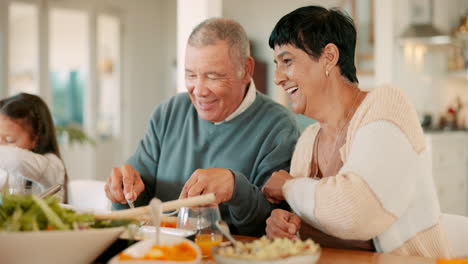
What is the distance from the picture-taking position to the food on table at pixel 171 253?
1020mm

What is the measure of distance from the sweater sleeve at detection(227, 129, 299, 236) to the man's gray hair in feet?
1.13

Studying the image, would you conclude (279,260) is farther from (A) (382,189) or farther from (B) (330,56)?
(B) (330,56)

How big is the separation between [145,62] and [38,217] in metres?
6.78

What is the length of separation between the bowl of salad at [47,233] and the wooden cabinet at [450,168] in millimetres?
4414

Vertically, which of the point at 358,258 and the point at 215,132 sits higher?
the point at 215,132

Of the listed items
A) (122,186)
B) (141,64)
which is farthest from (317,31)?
(141,64)

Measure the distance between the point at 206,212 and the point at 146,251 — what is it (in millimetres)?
237

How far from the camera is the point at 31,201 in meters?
1.10

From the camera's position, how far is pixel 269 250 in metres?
1.05

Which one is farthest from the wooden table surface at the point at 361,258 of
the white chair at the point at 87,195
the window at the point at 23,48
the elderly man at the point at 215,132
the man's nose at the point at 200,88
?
the window at the point at 23,48

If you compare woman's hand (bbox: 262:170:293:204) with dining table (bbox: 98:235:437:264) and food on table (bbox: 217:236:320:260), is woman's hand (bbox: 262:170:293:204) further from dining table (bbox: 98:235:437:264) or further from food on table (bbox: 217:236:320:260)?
food on table (bbox: 217:236:320:260)

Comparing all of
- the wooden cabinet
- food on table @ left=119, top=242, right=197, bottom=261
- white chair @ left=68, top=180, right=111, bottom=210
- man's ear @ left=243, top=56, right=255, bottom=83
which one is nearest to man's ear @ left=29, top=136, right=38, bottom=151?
white chair @ left=68, top=180, right=111, bottom=210

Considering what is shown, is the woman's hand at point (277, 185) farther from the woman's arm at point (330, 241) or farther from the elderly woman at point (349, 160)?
the woman's arm at point (330, 241)

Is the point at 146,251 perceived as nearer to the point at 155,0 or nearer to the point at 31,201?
the point at 31,201
